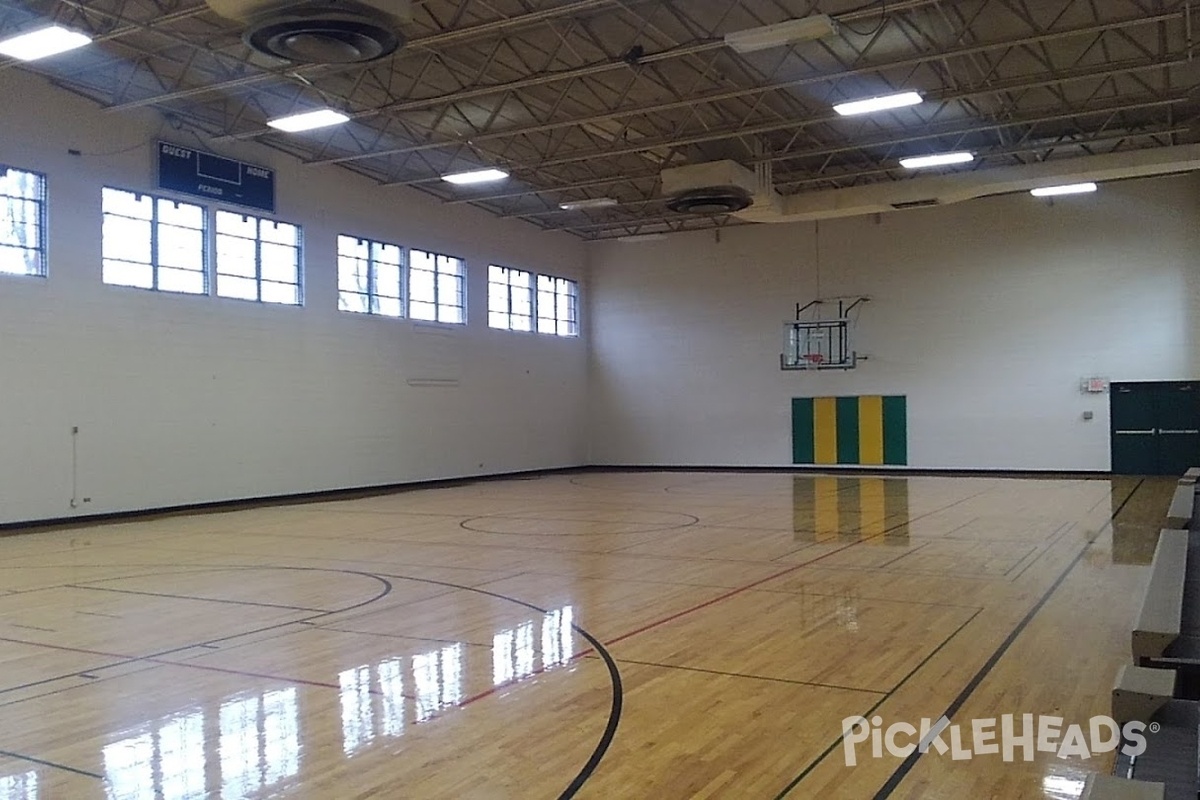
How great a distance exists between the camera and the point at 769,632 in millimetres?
6301

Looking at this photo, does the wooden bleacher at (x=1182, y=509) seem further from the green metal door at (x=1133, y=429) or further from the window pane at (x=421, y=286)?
the window pane at (x=421, y=286)

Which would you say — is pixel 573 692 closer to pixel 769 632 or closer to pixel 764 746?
pixel 764 746

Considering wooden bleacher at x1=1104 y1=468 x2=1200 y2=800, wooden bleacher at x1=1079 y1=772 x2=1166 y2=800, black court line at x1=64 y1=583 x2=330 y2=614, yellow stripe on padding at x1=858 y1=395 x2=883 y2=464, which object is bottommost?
black court line at x1=64 y1=583 x2=330 y2=614

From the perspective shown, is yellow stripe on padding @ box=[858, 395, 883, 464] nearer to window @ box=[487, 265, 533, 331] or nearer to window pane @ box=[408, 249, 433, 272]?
window @ box=[487, 265, 533, 331]

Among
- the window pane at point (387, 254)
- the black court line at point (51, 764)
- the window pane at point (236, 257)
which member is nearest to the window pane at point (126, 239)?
the window pane at point (236, 257)

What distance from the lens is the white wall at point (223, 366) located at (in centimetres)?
1339

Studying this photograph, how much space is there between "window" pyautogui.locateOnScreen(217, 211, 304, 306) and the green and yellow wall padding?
1231 cm

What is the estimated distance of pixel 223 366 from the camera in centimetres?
1589

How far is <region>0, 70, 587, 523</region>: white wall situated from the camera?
13.4 m

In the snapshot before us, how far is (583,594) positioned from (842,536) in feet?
14.9

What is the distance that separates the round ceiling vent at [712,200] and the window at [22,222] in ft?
32.6

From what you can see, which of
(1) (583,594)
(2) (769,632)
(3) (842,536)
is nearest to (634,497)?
(3) (842,536)

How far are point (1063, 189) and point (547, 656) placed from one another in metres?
17.2

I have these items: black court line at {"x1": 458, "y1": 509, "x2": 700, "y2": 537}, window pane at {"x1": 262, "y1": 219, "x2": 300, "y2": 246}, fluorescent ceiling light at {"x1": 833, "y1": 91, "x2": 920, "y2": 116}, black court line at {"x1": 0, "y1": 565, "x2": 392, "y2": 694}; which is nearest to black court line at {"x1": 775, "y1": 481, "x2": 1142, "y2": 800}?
black court line at {"x1": 0, "y1": 565, "x2": 392, "y2": 694}
